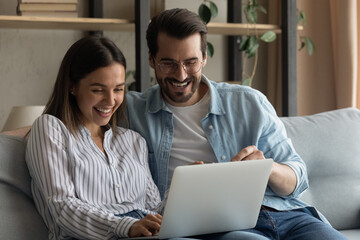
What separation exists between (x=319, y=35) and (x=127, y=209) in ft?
7.04

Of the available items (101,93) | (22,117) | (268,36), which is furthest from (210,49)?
(101,93)

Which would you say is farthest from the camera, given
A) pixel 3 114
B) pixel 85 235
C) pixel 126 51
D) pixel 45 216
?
pixel 126 51

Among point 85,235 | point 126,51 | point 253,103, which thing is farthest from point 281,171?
point 126,51

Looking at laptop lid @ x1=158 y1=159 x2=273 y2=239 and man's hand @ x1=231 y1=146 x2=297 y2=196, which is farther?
man's hand @ x1=231 y1=146 x2=297 y2=196

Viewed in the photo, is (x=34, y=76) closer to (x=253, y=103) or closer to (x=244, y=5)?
(x=244, y=5)

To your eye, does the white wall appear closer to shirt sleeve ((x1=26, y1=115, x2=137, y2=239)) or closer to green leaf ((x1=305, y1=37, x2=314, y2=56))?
green leaf ((x1=305, y1=37, x2=314, y2=56))

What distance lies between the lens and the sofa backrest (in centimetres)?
229

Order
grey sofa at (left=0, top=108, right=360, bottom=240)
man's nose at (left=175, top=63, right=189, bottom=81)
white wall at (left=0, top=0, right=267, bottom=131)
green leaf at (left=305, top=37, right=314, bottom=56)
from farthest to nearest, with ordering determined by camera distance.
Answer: green leaf at (left=305, top=37, right=314, bottom=56), white wall at (left=0, top=0, right=267, bottom=131), grey sofa at (left=0, top=108, right=360, bottom=240), man's nose at (left=175, top=63, right=189, bottom=81)

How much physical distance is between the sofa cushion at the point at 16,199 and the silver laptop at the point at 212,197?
0.41 metres

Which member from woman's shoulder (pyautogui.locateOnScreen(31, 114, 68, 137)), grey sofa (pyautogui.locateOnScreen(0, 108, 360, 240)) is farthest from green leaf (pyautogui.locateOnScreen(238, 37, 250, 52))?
woman's shoulder (pyautogui.locateOnScreen(31, 114, 68, 137))

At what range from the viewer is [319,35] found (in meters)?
3.58

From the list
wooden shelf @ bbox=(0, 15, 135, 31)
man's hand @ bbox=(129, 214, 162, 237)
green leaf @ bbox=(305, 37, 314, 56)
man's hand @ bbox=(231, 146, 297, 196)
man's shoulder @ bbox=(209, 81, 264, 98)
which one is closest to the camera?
man's hand @ bbox=(129, 214, 162, 237)

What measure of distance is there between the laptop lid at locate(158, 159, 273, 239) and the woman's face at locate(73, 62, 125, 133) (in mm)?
442

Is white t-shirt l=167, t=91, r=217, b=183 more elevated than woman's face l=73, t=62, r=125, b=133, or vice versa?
woman's face l=73, t=62, r=125, b=133
